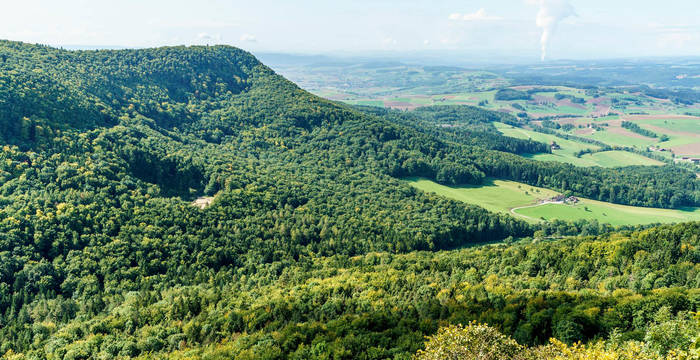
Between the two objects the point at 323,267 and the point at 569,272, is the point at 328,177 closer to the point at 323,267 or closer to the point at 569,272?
the point at 323,267

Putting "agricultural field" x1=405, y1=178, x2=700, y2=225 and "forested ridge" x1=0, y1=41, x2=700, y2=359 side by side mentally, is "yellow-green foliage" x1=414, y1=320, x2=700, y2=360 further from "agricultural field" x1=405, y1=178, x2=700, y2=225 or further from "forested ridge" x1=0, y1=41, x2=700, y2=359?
"agricultural field" x1=405, y1=178, x2=700, y2=225

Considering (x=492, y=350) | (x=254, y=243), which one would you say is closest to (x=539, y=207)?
(x=254, y=243)

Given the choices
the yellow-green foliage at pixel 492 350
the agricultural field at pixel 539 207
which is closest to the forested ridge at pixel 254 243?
the agricultural field at pixel 539 207

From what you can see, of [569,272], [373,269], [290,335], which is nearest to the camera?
[290,335]

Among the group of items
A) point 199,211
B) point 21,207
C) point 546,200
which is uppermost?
point 21,207

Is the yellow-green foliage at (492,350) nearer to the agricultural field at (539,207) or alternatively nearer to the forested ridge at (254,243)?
the forested ridge at (254,243)

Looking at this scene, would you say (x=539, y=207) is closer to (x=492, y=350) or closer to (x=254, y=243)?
(x=254, y=243)

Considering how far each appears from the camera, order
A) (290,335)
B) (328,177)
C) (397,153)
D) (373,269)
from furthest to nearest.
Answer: (397,153) < (328,177) < (373,269) < (290,335)

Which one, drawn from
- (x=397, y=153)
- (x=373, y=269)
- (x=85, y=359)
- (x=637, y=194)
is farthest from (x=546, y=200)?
(x=85, y=359)
